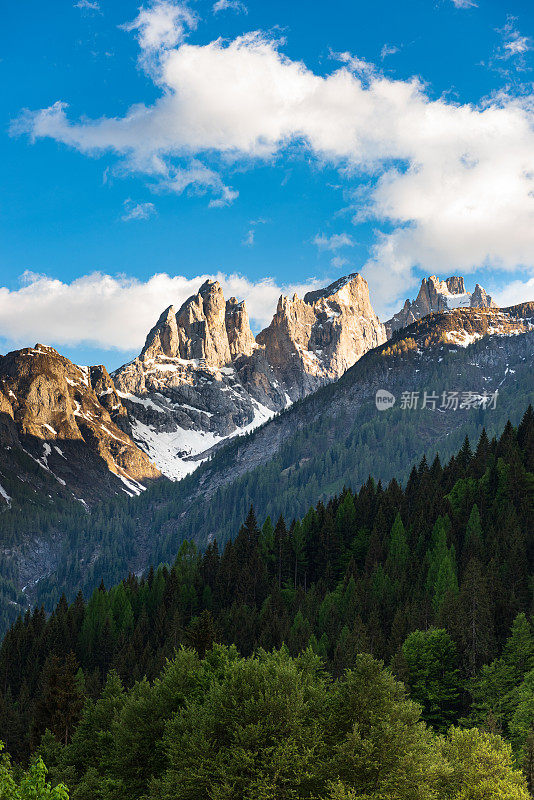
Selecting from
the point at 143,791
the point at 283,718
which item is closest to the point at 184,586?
the point at 143,791

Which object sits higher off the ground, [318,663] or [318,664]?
[318,663]

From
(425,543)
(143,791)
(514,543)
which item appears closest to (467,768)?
(143,791)

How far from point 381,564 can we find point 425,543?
8.13 metres

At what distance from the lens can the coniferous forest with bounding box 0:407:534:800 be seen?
39.9m

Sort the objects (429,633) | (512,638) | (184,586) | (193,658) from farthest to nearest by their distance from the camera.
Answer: (184,586), (429,633), (512,638), (193,658)

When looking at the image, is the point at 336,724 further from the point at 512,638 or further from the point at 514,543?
the point at 514,543

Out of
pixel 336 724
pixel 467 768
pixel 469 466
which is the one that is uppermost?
pixel 469 466

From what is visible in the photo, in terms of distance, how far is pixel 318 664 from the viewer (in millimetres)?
61031

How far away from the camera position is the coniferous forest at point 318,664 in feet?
131

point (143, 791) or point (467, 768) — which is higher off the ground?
point (467, 768)

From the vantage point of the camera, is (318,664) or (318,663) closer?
(318,663)

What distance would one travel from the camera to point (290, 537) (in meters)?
141

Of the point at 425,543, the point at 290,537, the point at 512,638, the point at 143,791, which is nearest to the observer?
the point at 143,791

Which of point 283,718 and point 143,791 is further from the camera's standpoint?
point 143,791
